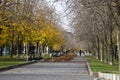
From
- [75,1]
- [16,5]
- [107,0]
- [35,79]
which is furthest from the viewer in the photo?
[16,5]

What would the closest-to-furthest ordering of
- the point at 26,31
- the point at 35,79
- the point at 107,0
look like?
1. the point at 35,79
2. the point at 107,0
3. the point at 26,31

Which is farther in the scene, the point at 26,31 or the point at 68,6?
the point at 26,31

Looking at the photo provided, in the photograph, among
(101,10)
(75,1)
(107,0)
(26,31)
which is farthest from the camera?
(26,31)

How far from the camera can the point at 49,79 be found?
23484mm

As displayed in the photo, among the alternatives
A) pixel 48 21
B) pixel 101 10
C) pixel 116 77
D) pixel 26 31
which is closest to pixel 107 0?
pixel 101 10

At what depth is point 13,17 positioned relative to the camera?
42000 mm

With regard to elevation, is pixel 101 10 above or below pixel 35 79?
above

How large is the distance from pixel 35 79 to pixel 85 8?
849 centimetres

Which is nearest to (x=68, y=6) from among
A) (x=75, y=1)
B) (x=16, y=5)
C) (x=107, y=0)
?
(x=75, y=1)

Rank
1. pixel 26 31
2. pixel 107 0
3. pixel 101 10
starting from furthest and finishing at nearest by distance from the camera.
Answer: pixel 26 31 → pixel 101 10 → pixel 107 0

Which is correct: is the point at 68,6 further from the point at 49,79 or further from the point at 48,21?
the point at 48,21

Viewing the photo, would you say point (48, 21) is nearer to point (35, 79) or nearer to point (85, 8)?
point (85, 8)

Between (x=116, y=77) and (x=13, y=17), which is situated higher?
(x=13, y=17)

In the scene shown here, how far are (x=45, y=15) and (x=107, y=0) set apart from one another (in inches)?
1469
